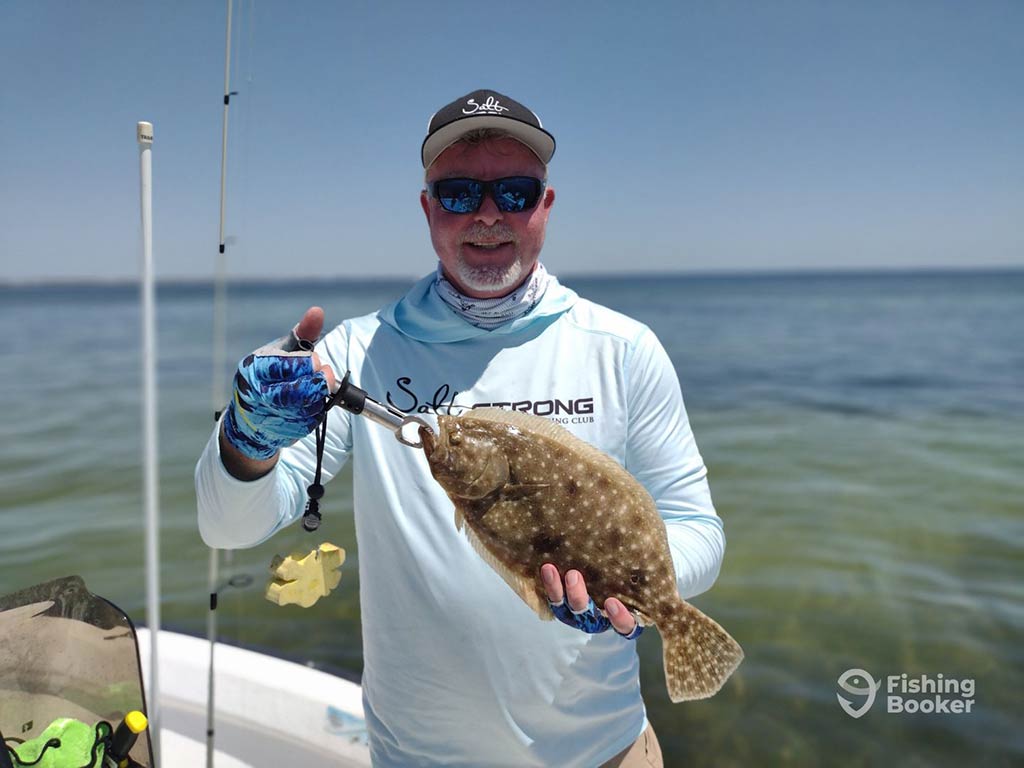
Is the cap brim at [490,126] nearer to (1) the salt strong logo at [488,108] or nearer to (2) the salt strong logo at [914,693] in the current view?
(1) the salt strong logo at [488,108]

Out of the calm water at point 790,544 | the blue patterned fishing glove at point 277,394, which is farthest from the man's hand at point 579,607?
the calm water at point 790,544

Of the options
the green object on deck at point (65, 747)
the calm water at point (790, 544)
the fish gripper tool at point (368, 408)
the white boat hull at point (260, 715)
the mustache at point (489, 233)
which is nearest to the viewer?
the green object on deck at point (65, 747)

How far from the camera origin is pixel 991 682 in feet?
19.6

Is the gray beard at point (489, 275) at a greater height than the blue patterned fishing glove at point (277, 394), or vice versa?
the gray beard at point (489, 275)

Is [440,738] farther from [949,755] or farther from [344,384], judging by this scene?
[949,755]

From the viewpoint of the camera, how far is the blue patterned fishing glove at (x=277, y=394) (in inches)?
73.1

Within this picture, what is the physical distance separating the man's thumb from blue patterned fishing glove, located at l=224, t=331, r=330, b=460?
0.03 meters

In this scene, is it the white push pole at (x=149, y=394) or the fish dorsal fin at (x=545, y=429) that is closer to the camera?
the white push pole at (x=149, y=394)

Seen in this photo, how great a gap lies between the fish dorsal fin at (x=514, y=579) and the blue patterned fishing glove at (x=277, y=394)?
0.54 metres

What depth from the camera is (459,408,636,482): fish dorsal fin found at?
2.12 metres

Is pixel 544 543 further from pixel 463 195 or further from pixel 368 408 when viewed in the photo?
pixel 463 195

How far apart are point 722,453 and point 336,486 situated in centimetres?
717

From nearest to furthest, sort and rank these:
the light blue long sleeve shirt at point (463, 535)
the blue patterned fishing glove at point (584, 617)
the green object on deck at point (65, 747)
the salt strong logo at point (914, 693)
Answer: the green object on deck at point (65, 747) < the blue patterned fishing glove at point (584, 617) < the light blue long sleeve shirt at point (463, 535) < the salt strong logo at point (914, 693)

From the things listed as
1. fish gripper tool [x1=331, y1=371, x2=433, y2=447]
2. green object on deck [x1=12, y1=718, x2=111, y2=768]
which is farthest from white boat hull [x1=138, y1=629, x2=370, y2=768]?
fish gripper tool [x1=331, y1=371, x2=433, y2=447]
